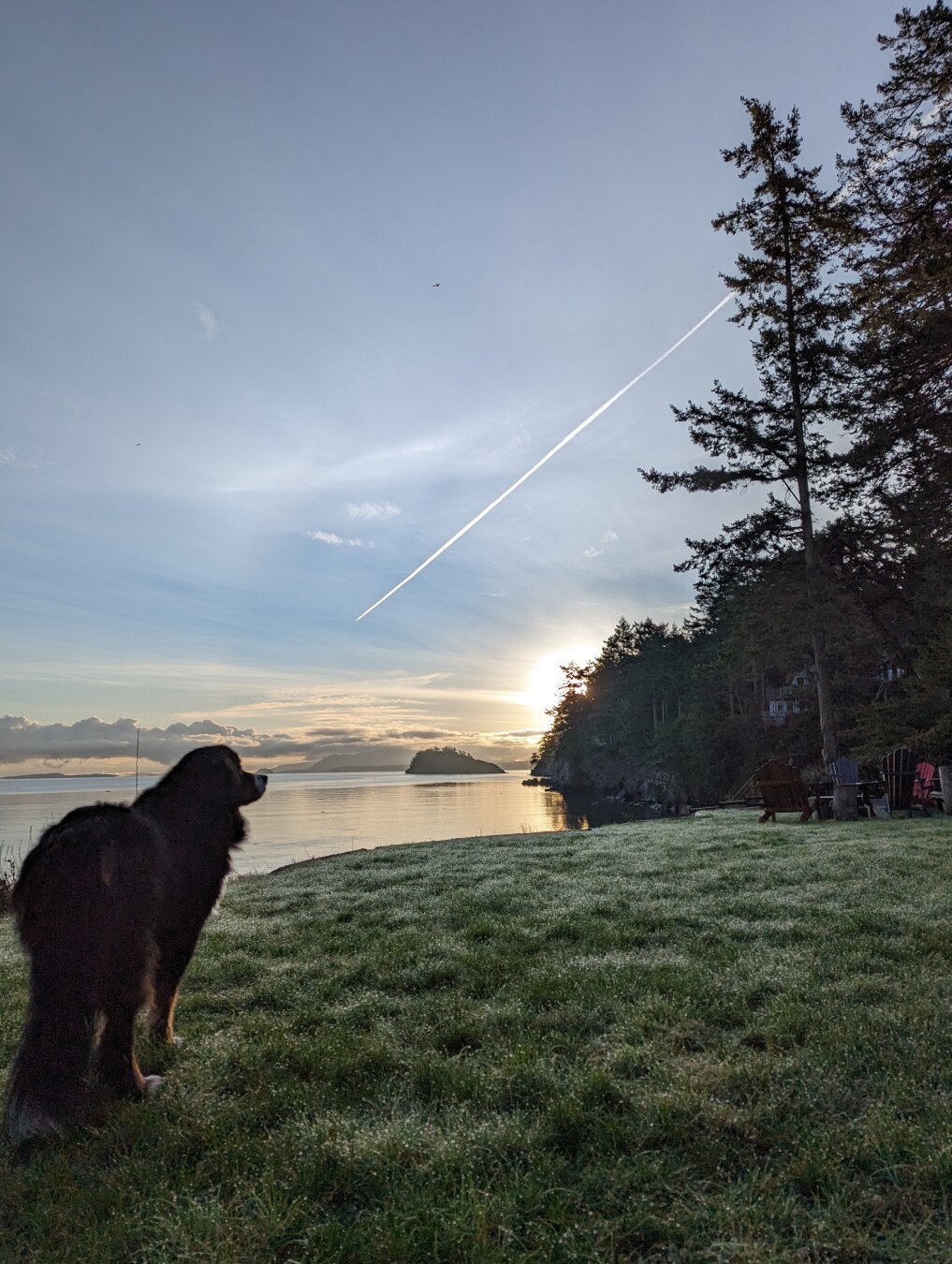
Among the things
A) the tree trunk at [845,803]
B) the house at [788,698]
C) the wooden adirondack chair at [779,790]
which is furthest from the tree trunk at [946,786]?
the house at [788,698]

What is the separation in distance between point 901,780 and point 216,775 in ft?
61.6

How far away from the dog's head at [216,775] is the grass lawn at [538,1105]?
1.67 m

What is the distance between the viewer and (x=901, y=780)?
719 inches

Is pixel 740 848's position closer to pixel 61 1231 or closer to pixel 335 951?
pixel 335 951

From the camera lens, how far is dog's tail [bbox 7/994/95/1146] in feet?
11.7

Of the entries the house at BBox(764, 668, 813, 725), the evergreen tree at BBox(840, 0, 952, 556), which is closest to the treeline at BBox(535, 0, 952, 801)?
the evergreen tree at BBox(840, 0, 952, 556)

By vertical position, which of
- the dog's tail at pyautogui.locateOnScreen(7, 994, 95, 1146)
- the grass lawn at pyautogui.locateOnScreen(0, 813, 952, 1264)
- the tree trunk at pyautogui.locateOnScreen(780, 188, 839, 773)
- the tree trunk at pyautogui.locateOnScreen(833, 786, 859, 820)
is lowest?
the tree trunk at pyautogui.locateOnScreen(833, 786, 859, 820)

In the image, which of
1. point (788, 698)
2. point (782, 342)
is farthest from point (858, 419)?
point (788, 698)

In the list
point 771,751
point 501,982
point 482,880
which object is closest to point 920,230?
point 482,880

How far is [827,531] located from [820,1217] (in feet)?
84.7

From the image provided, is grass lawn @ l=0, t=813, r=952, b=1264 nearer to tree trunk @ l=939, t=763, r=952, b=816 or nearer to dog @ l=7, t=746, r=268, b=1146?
dog @ l=7, t=746, r=268, b=1146

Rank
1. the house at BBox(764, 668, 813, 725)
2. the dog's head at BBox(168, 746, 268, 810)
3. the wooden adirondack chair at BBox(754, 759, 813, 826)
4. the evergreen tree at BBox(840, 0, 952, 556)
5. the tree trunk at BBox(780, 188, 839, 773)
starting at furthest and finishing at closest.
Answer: the house at BBox(764, 668, 813, 725) → the tree trunk at BBox(780, 188, 839, 773) → the wooden adirondack chair at BBox(754, 759, 813, 826) → the evergreen tree at BBox(840, 0, 952, 556) → the dog's head at BBox(168, 746, 268, 810)

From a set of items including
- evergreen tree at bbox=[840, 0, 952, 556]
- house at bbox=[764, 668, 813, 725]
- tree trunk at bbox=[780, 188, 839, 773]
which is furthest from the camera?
house at bbox=[764, 668, 813, 725]

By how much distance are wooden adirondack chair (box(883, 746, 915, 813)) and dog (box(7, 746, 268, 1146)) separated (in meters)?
19.1
